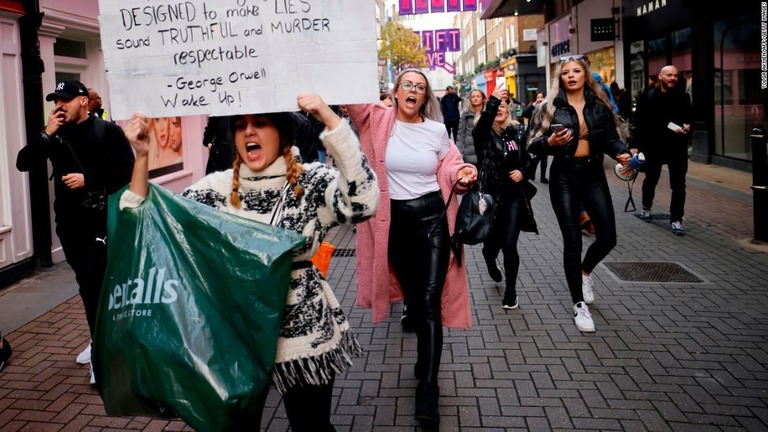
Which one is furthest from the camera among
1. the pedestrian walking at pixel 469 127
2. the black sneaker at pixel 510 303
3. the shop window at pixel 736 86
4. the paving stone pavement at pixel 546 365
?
the shop window at pixel 736 86

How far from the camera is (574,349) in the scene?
4.92m

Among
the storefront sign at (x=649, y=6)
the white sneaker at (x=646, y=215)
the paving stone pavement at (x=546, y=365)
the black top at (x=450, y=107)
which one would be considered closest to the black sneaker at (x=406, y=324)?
the paving stone pavement at (x=546, y=365)

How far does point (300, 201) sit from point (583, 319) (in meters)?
3.47

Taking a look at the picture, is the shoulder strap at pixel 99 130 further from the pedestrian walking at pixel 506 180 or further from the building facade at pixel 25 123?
the building facade at pixel 25 123

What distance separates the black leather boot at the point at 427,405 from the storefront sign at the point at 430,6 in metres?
24.2

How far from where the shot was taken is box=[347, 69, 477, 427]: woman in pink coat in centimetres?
412

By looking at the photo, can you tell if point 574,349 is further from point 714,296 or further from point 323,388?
point 323,388

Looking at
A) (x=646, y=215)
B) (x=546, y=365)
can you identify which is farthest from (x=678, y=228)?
(x=546, y=365)

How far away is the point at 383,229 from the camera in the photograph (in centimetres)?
422

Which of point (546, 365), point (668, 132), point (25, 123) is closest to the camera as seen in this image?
point (546, 365)

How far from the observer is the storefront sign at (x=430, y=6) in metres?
26.6

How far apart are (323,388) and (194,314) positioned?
2.05 feet

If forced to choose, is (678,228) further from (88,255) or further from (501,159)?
(88,255)

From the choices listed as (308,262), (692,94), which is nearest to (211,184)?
(308,262)
